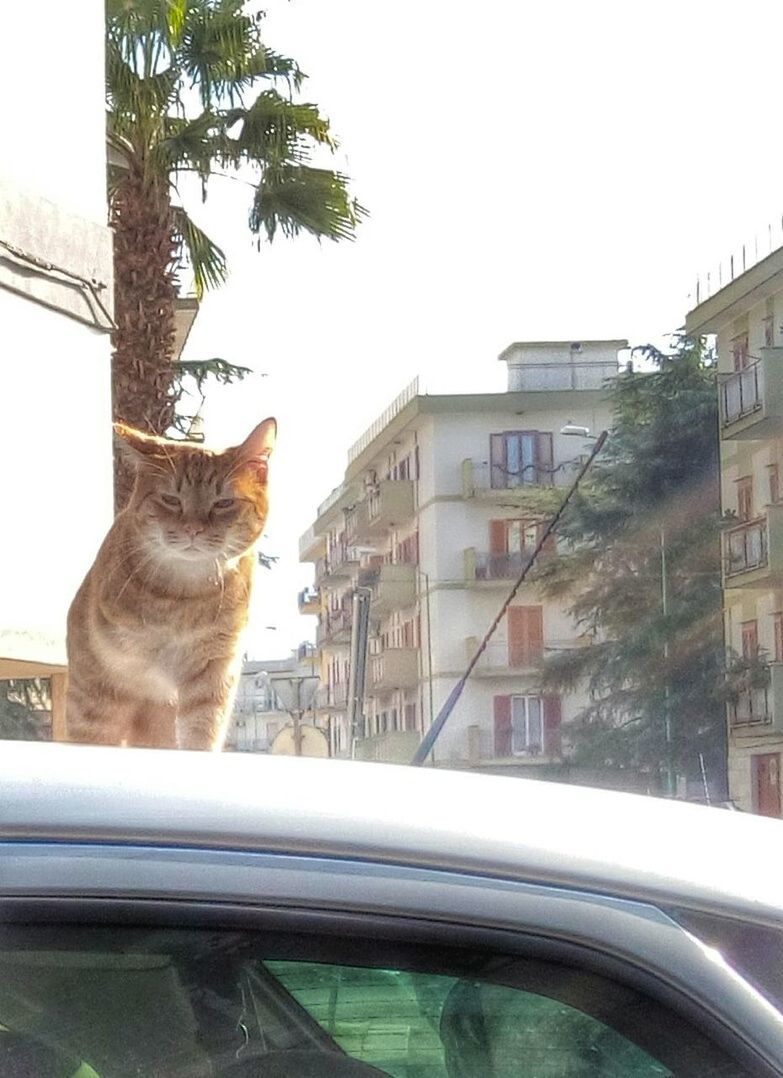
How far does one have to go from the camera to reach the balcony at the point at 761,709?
32.7 metres

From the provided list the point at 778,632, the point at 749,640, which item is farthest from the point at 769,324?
the point at 749,640

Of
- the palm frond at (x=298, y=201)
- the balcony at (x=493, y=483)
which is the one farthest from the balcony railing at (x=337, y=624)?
the palm frond at (x=298, y=201)

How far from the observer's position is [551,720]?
5550 centimetres

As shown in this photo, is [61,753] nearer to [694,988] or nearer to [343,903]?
[343,903]

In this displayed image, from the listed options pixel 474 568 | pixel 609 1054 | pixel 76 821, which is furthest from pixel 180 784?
pixel 474 568

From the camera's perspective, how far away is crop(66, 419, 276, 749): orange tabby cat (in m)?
4.74

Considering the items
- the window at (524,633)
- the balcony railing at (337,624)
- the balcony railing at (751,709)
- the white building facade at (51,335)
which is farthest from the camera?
the balcony railing at (337,624)

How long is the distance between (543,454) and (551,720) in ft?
24.3

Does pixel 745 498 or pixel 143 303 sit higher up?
pixel 745 498

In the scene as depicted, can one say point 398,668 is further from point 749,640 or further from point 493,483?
point 749,640

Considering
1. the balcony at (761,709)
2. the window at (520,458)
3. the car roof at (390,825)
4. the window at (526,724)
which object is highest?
the window at (520,458)

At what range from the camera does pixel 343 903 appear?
51.9 inches

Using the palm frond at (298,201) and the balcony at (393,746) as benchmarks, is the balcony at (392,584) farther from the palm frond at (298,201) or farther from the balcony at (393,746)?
the palm frond at (298,201)

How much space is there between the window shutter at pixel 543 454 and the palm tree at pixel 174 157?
41.7 metres
